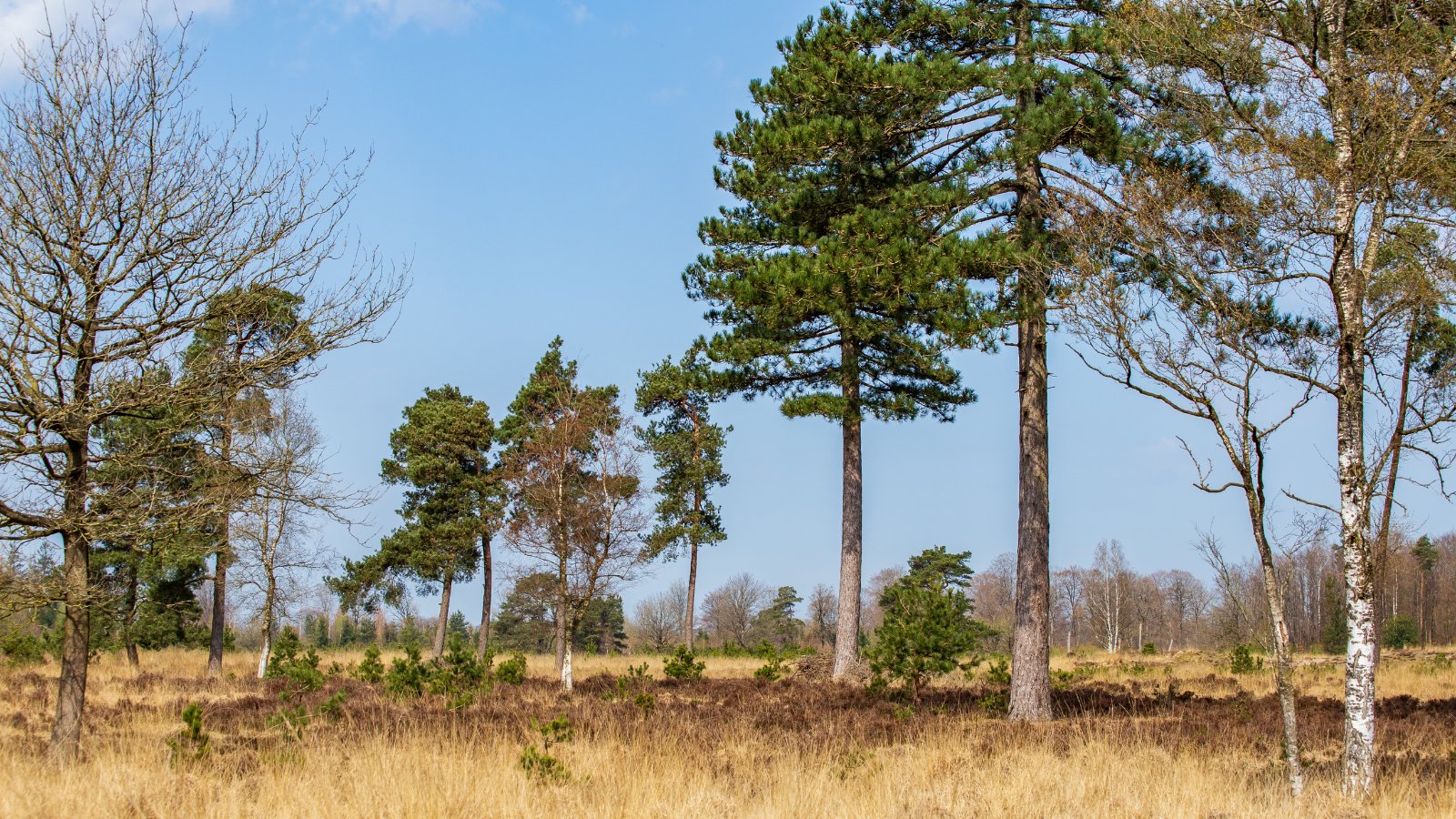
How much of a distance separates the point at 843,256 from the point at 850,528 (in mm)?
7381

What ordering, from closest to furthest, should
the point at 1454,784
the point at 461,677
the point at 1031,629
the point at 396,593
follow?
the point at 1454,784
the point at 1031,629
the point at 461,677
the point at 396,593

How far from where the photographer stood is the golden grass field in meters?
6.15

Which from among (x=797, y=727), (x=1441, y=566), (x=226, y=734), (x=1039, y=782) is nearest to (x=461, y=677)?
(x=226, y=734)

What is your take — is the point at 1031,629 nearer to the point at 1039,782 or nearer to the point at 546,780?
the point at 1039,782

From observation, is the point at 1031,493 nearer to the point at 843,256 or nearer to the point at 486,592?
the point at 843,256

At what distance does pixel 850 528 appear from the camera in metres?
18.1

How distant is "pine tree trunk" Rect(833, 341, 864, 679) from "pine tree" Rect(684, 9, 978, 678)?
0.03m

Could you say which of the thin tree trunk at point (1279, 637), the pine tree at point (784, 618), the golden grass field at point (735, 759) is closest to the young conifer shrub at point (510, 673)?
the golden grass field at point (735, 759)

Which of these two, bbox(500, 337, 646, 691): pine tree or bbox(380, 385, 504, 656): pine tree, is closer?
bbox(500, 337, 646, 691): pine tree

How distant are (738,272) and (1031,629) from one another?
843cm

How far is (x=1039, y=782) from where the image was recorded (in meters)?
6.97

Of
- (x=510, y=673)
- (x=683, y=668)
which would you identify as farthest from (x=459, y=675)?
(x=683, y=668)

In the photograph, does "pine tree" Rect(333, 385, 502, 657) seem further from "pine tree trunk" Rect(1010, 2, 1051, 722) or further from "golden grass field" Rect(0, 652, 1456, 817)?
"pine tree trunk" Rect(1010, 2, 1051, 722)

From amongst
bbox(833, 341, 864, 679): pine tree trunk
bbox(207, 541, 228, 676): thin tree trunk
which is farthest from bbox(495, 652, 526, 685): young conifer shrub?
bbox(207, 541, 228, 676): thin tree trunk
